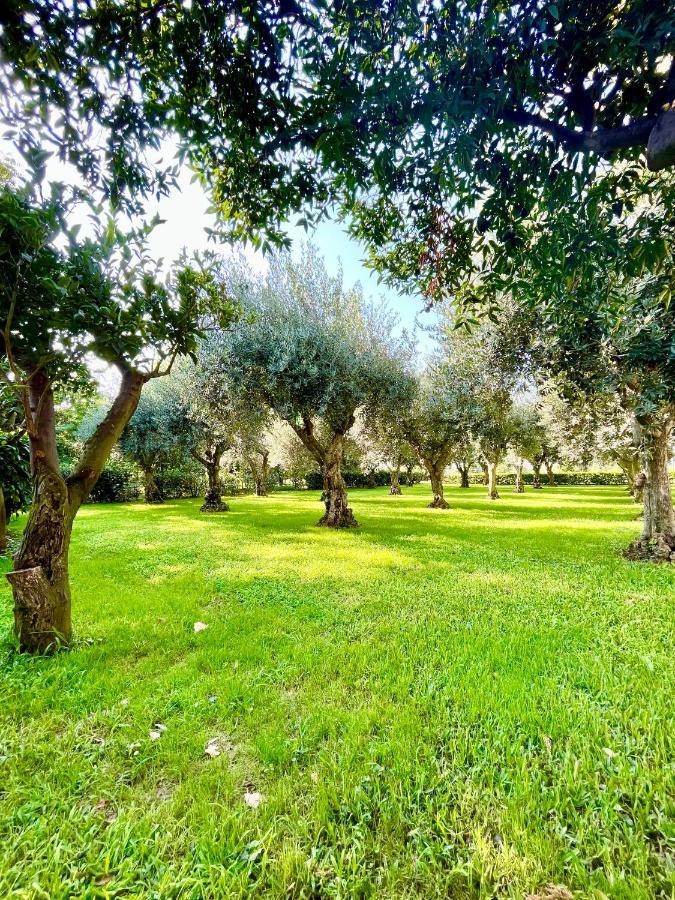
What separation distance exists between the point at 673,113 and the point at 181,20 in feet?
13.9

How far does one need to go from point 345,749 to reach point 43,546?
15.1 feet

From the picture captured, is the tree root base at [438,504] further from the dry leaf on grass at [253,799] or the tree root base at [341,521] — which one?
the dry leaf on grass at [253,799]

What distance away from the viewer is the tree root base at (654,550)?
945cm

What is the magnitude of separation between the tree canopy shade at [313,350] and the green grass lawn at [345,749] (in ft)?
29.0

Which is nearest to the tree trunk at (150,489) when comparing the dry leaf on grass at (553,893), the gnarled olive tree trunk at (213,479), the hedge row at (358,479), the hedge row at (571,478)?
the gnarled olive tree trunk at (213,479)

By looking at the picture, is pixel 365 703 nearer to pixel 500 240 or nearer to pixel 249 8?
pixel 500 240

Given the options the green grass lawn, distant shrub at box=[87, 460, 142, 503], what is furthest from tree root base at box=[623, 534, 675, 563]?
distant shrub at box=[87, 460, 142, 503]

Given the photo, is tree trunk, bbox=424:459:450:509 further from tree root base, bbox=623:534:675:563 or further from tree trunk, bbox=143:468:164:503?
tree trunk, bbox=143:468:164:503

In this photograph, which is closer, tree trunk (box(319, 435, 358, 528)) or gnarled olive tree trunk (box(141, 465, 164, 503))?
tree trunk (box(319, 435, 358, 528))

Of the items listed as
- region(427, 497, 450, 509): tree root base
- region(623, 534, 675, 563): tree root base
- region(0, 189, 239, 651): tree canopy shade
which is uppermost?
region(0, 189, 239, 651): tree canopy shade

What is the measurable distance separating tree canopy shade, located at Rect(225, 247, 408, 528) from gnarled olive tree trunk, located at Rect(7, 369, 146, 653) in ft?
28.0

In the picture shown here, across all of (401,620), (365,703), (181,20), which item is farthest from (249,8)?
(401,620)

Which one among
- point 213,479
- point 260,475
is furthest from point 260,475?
point 213,479

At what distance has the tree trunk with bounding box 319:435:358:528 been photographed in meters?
16.2
